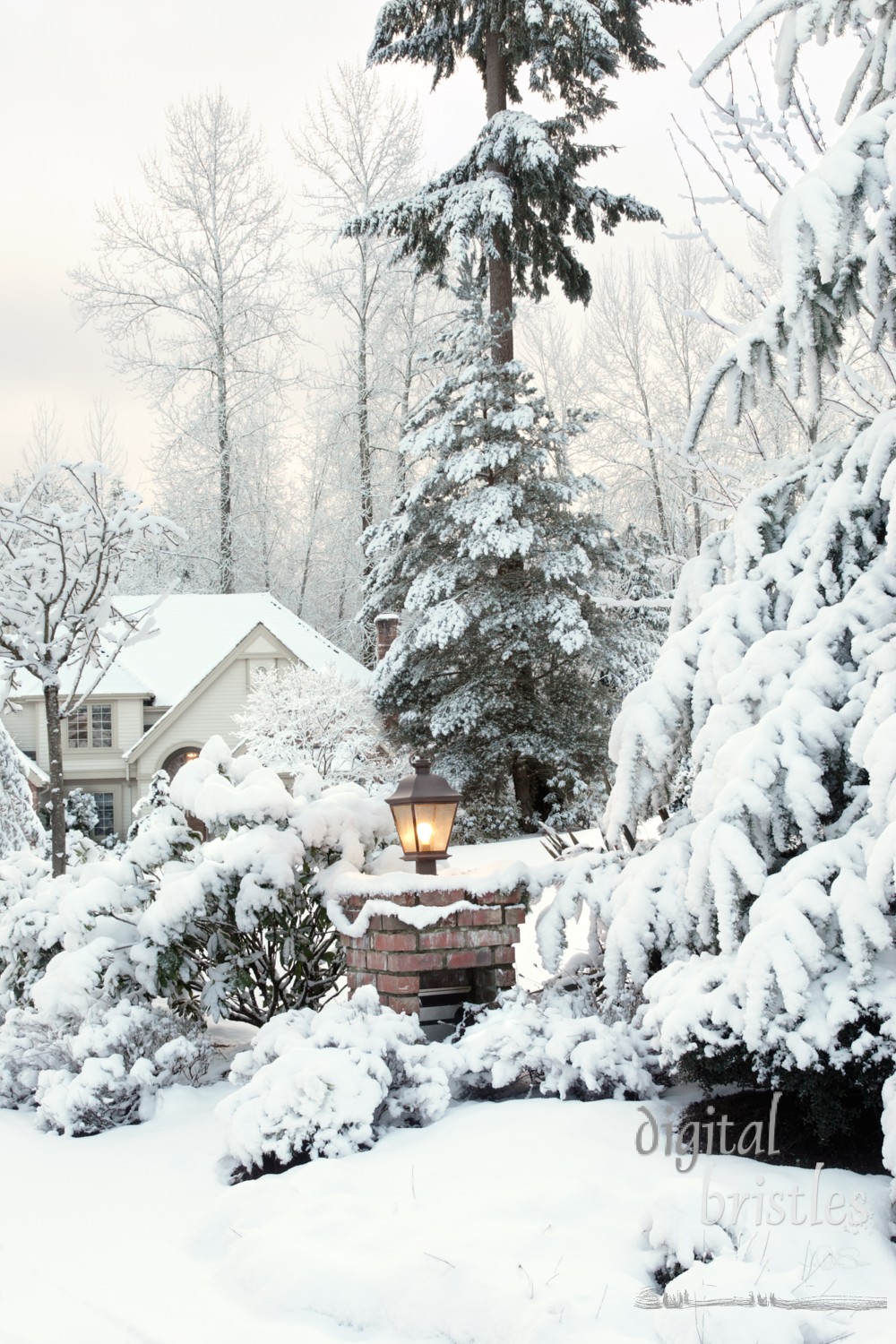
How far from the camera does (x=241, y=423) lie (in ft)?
94.6

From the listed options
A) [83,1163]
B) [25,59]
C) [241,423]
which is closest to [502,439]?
[25,59]

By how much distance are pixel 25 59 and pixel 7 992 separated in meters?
8.56

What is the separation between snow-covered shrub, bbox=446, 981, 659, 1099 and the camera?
3869 millimetres

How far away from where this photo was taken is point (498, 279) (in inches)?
709

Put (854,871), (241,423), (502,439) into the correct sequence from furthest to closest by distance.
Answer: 1. (241,423)
2. (502,439)
3. (854,871)

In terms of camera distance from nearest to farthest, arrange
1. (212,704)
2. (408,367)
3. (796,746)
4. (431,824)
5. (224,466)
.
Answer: (796,746) → (431,824) → (212,704) → (408,367) → (224,466)

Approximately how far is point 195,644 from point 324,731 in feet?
26.5

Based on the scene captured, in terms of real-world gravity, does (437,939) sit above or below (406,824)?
below

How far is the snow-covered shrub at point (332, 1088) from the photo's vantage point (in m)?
3.67

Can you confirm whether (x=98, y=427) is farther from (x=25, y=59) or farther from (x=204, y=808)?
(x=204, y=808)

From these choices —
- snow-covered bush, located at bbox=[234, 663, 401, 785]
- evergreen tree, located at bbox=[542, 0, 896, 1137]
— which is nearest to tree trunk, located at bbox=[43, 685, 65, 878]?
evergreen tree, located at bbox=[542, 0, 896, 1137]

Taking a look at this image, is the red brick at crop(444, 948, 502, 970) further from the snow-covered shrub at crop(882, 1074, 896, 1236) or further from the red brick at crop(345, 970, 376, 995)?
the snow-covered shrub at crop(882, 1074, 896, 1236)

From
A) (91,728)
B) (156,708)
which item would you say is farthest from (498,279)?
(91,728)

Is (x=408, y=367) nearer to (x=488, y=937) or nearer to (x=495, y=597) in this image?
(x=495, y=597)
